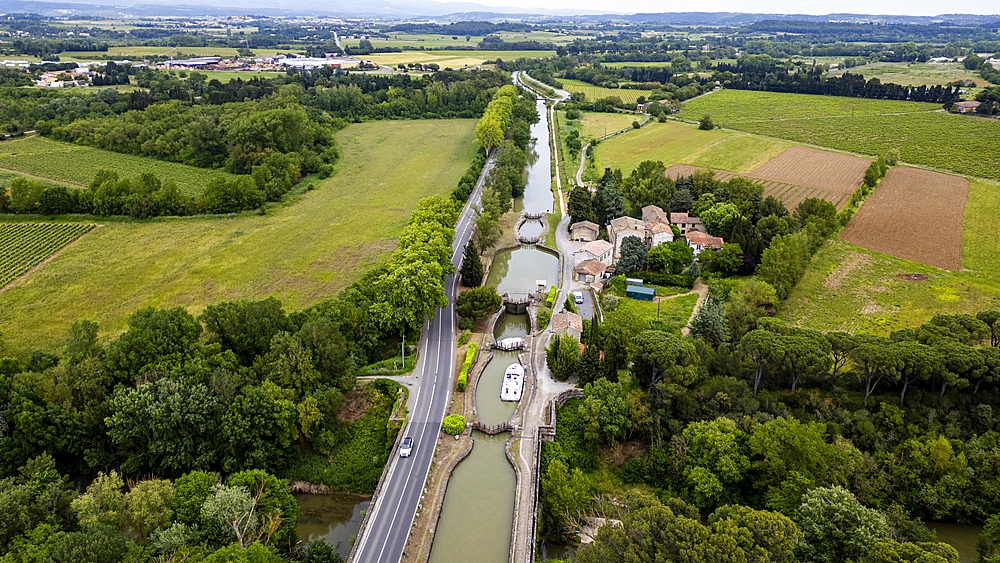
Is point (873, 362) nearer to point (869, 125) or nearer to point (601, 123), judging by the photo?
point (601, 123)

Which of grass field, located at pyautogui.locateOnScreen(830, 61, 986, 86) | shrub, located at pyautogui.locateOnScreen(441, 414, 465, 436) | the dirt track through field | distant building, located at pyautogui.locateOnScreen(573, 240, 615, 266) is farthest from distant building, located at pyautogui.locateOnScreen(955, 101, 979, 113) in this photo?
shrub, located at pyautogui.locateOnScreen(441, 414, 465, 436)

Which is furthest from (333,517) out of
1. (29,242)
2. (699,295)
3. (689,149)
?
(689,149)

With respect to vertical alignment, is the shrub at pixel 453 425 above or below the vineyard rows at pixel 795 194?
below

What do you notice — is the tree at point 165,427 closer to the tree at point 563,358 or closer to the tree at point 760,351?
the tree at point 563,358

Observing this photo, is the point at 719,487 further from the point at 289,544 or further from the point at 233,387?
the point at 233,387

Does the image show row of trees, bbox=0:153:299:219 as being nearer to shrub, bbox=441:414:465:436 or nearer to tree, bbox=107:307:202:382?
tree, bbox=107:307:202:382

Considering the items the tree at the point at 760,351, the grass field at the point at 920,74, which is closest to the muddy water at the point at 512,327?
the tree at the point at 760,351
